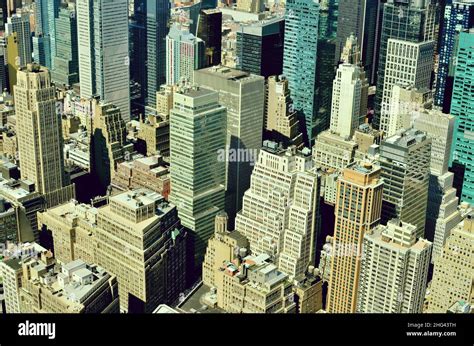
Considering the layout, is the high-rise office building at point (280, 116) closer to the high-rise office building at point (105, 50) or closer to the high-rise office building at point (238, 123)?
the high-rise office building at point (238, 123)

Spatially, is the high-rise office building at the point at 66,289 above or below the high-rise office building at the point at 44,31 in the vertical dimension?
below

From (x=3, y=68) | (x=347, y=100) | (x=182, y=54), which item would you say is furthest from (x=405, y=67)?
(x=3, y=68)

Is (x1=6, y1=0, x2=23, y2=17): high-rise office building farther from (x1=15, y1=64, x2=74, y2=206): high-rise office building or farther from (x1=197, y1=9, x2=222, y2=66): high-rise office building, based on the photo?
(x1=15, y1=64, x2=74, y2=206): high-rise office building

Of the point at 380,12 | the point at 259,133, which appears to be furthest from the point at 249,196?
the point at 380,12

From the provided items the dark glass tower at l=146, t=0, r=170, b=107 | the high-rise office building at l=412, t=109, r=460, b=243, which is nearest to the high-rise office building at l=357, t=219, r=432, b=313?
the high-rise office building at l=412, t=109, r=460, b=243

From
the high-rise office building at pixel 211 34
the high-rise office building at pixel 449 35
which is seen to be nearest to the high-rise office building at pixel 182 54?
the high-rise office building at pixel 211 34
